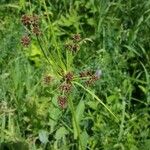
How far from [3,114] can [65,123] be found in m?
0.36

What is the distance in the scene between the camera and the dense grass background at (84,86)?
2.46 m

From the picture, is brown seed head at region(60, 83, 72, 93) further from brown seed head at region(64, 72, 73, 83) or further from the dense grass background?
the dense grass background

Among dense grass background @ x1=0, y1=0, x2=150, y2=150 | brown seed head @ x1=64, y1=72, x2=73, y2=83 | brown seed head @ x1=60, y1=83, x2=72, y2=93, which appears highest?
brown seed head @ x1=64, y1=72, x2=73, y2=83

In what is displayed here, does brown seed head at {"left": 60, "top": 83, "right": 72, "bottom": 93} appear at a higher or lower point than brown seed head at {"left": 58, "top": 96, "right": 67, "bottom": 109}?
higher

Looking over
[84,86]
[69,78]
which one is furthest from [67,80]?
[84,86]

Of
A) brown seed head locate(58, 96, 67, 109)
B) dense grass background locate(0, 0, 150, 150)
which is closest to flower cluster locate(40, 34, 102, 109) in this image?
brown seed head locate(58, 96, 67, 109)

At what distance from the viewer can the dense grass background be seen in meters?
2.46

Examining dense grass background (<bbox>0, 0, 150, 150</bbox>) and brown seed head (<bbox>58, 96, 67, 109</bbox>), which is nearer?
brown seed head (<bbox>58, 96, 67, 109</bbox>)

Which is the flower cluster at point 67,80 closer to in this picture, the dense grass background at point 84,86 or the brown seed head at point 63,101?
the brown seed head at point 63,101

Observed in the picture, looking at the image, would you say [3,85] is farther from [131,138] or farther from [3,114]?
[131,138]

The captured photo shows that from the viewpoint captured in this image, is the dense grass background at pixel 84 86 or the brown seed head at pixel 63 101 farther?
the dense grass background at pixel 84 86

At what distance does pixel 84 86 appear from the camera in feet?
7.15

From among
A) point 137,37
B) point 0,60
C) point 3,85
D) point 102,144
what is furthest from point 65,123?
point 137,37

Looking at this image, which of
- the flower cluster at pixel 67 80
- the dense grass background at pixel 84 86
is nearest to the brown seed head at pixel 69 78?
the flower cluster at pixel 67 80
